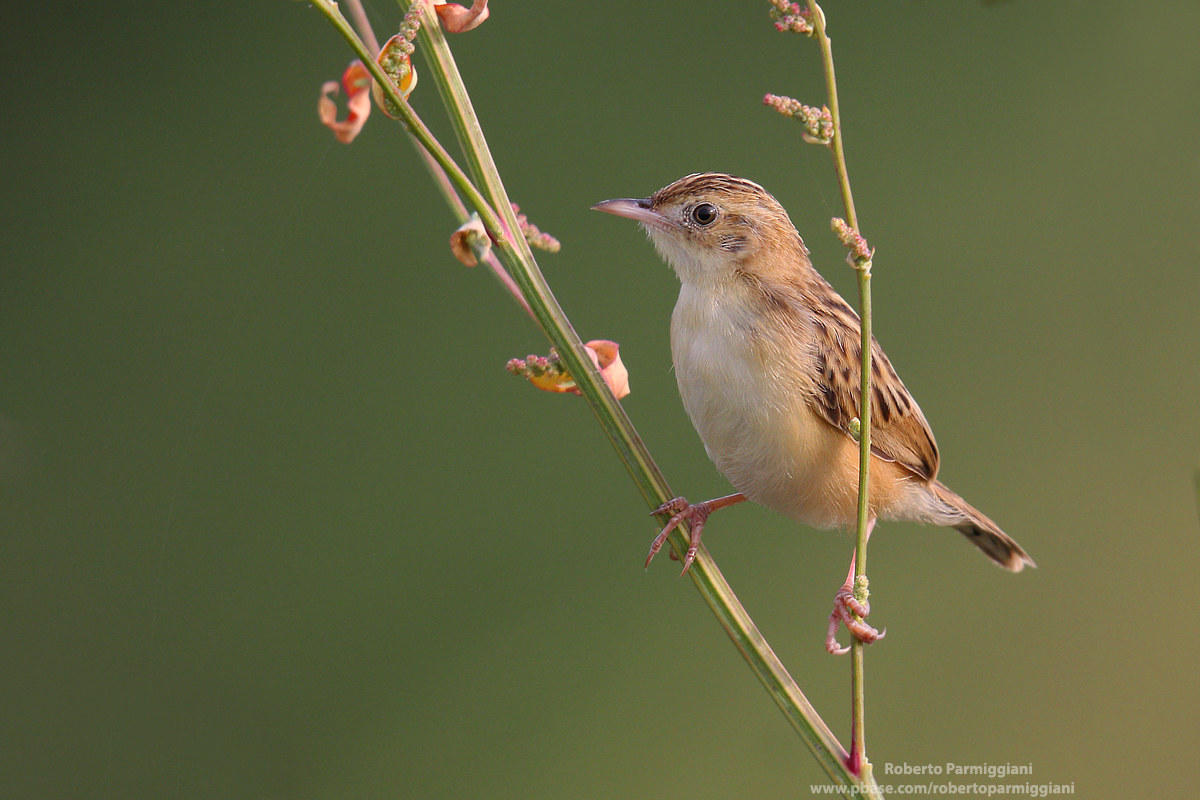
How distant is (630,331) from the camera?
3729 millimetres

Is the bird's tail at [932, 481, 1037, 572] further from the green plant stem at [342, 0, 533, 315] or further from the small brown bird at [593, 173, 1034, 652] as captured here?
the green plant stem at [342, 0, 533, 315]

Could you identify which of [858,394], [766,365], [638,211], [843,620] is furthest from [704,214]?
[843,620]

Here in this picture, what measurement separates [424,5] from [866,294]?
0.59 meters

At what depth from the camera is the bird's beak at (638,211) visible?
191 centimetres

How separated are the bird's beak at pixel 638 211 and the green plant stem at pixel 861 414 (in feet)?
2.78

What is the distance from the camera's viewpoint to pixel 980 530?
2367mm

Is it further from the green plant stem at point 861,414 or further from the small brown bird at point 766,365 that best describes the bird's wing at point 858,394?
the green plant stem at point 861,414

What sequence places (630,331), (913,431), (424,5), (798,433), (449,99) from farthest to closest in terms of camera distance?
(630,331) < (913,431) < (798,433) < (449,99) < (424,5)

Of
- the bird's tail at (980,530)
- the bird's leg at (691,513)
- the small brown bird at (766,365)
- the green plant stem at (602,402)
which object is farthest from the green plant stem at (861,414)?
the bird's tail at (980,530)

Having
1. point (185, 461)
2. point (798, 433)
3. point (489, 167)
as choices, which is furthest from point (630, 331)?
point (489, 167)

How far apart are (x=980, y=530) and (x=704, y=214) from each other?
3.58ft

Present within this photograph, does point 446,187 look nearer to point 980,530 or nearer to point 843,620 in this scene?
point 843,620

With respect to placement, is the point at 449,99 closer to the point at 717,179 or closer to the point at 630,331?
the point at 717,179

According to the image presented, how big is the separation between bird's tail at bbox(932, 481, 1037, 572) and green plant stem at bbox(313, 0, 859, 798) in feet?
3.90
